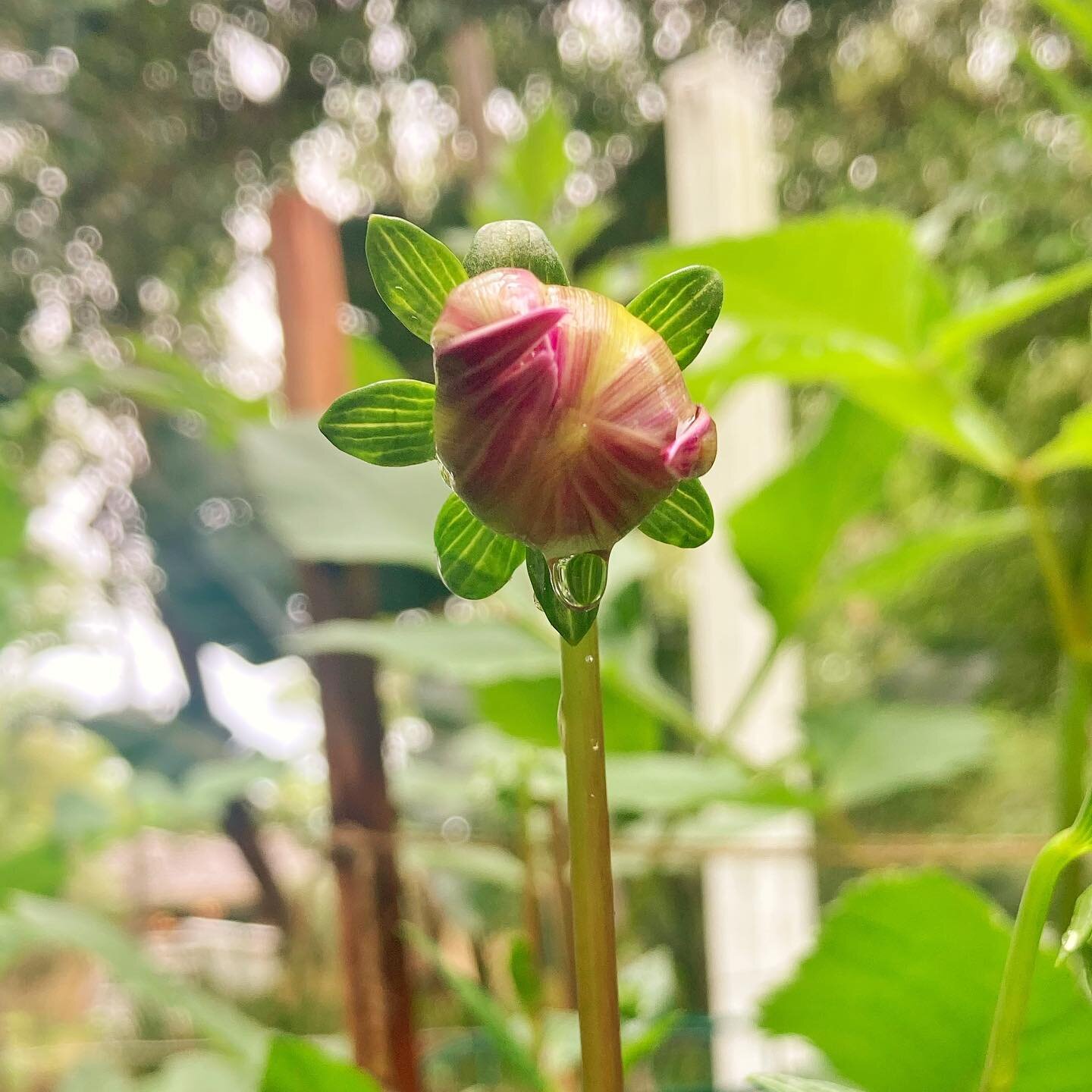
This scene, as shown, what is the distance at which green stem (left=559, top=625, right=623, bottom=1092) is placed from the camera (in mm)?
49

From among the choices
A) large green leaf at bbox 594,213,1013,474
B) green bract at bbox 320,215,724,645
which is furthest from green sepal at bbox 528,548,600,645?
large green leaf at bbox 594,213,1013,474

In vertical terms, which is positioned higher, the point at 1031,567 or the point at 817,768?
the point at 1031,567

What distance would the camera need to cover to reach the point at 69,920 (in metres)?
0.20

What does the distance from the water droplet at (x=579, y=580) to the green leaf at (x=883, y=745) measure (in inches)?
7.3

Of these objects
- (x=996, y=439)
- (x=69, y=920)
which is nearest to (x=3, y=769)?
(x=69, y=920)

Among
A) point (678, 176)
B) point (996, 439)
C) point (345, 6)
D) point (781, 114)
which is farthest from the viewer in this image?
point (781, 114)

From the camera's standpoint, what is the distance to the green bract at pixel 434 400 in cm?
5

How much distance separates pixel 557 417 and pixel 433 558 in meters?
0.14

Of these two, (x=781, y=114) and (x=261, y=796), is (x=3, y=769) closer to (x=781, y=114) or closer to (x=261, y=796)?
(x=261, y=796)

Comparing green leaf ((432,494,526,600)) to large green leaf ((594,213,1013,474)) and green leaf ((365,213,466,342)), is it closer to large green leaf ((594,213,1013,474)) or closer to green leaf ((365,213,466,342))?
green leaf ((365,213,466,342))

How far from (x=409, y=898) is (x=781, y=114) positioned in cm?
80

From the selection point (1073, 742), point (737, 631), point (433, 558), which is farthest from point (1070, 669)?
point (737, 631)

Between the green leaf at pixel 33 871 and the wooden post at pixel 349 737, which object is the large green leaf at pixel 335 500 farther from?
the green leaf at pixel 33 871

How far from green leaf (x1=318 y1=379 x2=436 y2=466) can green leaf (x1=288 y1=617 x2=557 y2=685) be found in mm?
134
